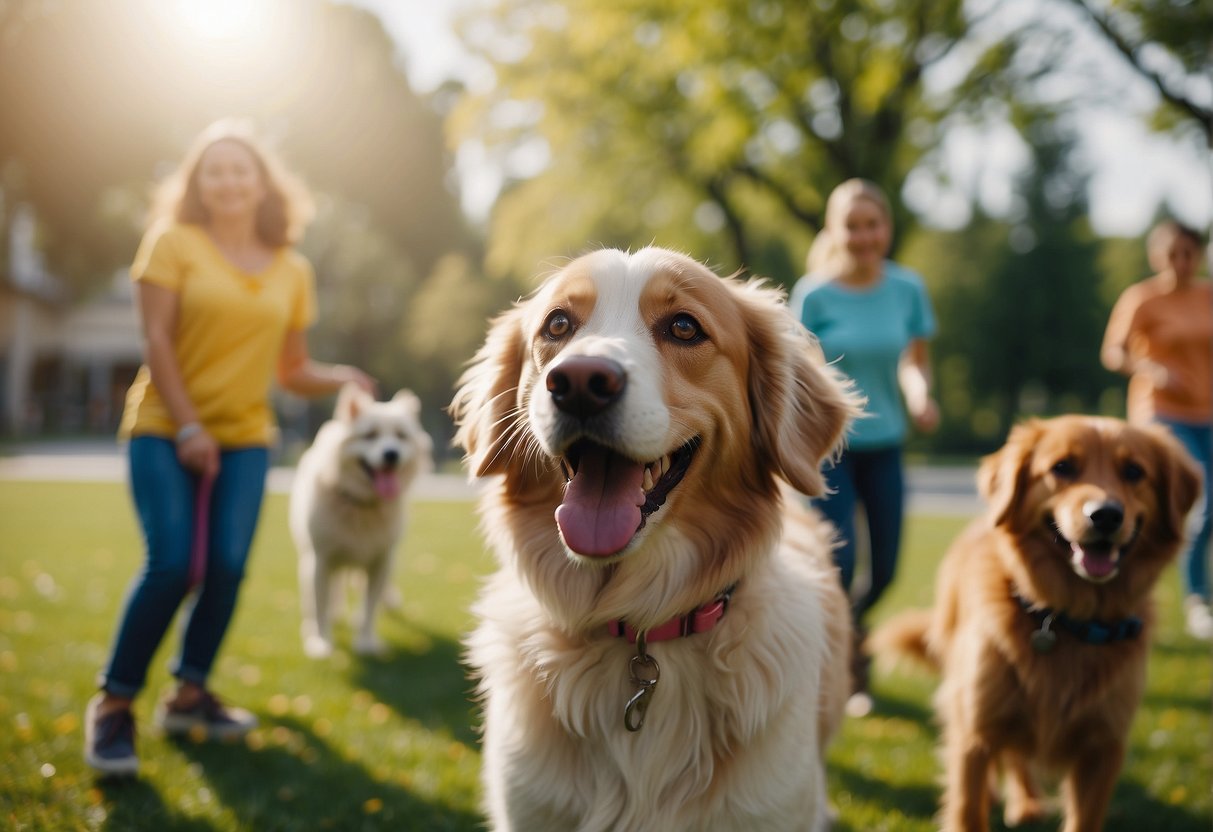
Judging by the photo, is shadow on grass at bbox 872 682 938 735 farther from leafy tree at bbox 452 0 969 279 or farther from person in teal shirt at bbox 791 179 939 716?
leafy tree at bbox 452 0 969 279

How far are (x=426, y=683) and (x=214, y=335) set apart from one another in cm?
257

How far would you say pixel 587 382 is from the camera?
6.65 feet

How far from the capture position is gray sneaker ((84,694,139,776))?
3527mm

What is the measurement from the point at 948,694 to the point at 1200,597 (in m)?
4.70

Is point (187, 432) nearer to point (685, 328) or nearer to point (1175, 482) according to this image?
point (685, 328)

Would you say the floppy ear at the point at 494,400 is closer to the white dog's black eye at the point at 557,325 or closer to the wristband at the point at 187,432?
the white dog's black eye at the point at 557,325

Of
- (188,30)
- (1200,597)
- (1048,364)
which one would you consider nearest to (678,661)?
(1200,597)

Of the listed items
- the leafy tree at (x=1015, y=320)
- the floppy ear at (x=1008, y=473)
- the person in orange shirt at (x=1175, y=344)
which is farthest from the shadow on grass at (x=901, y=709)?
the leafy tree at (x=1015, y=320)

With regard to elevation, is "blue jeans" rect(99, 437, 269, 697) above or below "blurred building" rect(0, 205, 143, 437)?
above

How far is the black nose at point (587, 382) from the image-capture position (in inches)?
79.6

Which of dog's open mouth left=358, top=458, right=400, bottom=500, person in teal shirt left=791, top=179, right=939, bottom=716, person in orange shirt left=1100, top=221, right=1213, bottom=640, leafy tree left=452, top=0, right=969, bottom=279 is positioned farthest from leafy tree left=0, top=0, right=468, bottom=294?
person in orange shirt left=1100, top=221, right=1213, bottom=640

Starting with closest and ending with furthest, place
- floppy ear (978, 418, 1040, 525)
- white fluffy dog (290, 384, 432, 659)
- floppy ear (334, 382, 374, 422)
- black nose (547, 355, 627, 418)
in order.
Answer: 1. black nose (547, 355, 627, 418)
2. floppy ear (978, 418, 1040, 525)
3. white fluffy dog (290, 384, 432, 659)
4. floppy ear (334, 382, 374, 422)

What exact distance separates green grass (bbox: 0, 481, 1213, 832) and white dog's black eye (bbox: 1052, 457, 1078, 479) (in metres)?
1.52

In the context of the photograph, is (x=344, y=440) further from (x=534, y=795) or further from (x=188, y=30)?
(x=188, y=30)
